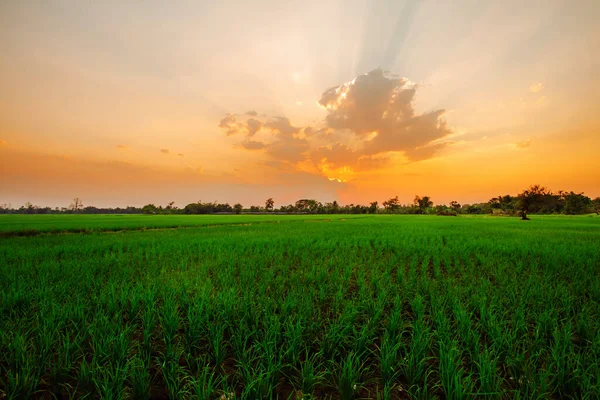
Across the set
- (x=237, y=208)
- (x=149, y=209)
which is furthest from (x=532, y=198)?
(x=149, y=209)

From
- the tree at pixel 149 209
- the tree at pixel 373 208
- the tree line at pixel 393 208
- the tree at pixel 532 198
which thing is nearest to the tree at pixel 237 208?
the tree line at pixel 393 208

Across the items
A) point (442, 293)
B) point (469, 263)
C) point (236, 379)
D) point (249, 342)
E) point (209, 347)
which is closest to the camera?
point (236, 379)

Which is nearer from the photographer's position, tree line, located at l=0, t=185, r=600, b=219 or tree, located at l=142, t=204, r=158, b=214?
tree line, located at l=0, t=185, r=600, b=219

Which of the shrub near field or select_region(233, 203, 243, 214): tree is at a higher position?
select_region(233, 203, 243, 214): tree

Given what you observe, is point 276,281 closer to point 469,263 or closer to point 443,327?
point 443,327

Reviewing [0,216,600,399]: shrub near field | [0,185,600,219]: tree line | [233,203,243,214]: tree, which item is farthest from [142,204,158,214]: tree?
[0,216,600,399]: shrub near field

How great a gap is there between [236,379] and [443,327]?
2.53 m

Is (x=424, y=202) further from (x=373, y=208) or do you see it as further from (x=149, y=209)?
(x=149, y=209)

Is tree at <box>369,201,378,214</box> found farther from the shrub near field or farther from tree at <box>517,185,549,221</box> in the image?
the shrub near field

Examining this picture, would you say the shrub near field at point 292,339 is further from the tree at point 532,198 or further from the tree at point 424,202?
the tree at point 424,202

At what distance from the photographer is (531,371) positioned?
8.01 ft

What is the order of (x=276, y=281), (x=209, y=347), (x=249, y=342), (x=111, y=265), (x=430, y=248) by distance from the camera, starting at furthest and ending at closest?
(x=430, y=248), (x=111, y=265), (x=276, y=281), (x=249, y=342), (x=209, y=347)

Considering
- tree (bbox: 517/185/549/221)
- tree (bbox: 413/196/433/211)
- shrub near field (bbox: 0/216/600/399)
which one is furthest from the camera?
tree (bbox: 413/196/433/211)

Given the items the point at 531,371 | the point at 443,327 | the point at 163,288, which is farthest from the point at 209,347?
the point at 531,371
